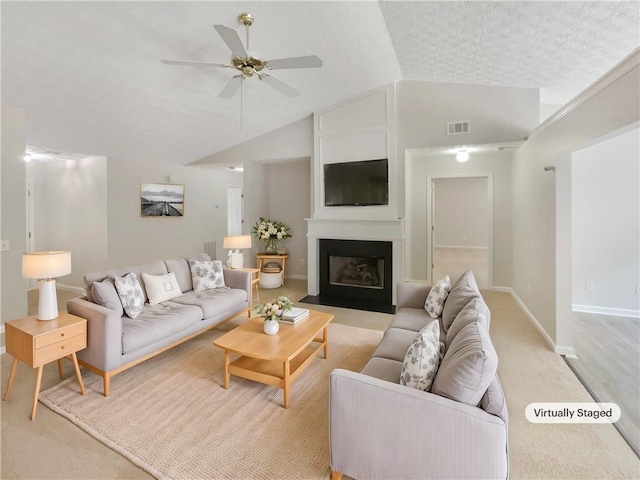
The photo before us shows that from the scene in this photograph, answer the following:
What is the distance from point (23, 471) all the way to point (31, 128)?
12.3 feet

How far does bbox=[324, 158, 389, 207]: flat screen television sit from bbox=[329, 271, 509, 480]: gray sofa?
3377 mm

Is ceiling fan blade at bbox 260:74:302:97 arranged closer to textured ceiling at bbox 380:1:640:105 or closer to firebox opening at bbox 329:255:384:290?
textured ceiling at bbox 380:1:640:105

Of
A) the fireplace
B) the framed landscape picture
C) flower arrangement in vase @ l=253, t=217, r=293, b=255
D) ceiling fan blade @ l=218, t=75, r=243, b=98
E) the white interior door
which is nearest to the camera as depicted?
ceiling fan blade @ l=218, t=75, r=243, b=98

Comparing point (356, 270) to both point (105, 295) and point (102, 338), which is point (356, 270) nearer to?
point (105, 295)

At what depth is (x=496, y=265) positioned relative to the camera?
5.56 m

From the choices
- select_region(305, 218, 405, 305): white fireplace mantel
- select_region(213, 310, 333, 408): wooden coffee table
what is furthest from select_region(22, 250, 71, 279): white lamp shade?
select_region(305, 218, 405, 305): white fireplace mantel

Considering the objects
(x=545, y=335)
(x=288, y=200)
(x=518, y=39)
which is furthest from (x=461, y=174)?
(x=288, y=200)

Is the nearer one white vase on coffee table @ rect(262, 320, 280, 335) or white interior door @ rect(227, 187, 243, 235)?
white vase on coffee table @ rect(262, 320, 280, 335)

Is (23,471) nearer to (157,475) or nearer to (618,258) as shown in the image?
(157,475)

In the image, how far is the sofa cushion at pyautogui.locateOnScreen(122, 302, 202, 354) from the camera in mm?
2521

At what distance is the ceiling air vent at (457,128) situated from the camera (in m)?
4.42

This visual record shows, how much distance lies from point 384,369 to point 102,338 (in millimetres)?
2094

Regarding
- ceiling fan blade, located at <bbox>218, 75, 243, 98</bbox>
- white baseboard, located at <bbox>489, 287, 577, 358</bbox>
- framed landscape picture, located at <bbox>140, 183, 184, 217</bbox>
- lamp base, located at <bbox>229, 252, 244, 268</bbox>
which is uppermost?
ceiling fan blade, located at <bbox>218, 75, 243, 98</bbox>

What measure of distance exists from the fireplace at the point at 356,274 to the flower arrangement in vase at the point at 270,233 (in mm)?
989
